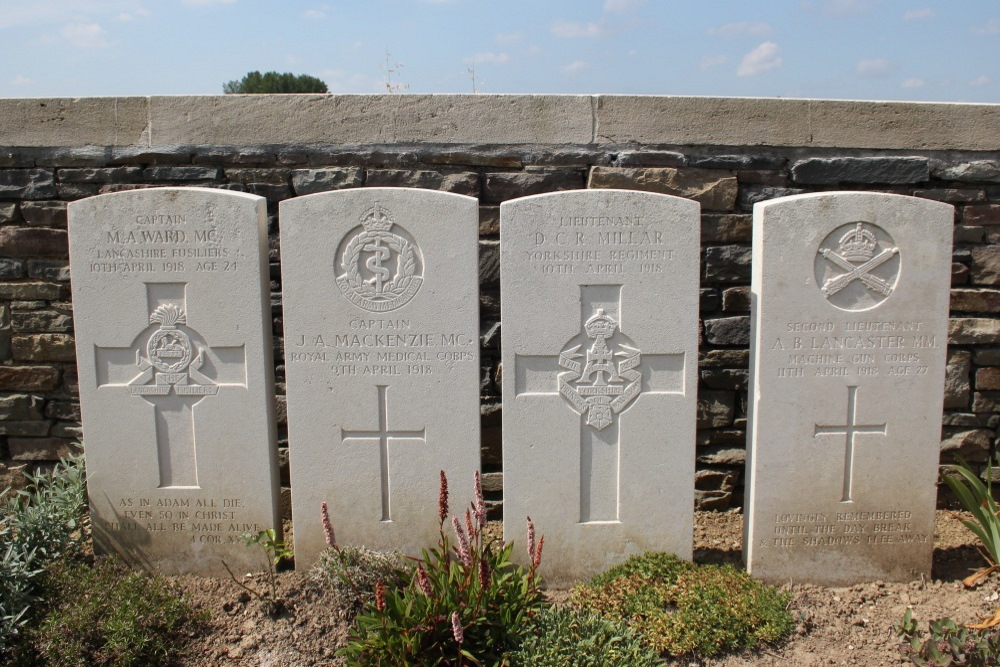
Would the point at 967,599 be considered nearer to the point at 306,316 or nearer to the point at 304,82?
the point at 306,316

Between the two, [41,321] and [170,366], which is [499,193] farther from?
[41,321]

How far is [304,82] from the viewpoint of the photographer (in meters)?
20.5

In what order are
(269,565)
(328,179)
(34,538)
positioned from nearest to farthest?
(34,538) → (269,565) → (328,179)

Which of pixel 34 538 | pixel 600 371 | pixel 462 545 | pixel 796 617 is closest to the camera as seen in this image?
pixel 462 545

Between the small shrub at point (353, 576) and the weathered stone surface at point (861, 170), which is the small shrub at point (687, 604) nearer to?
the small shrub at point (353, 576)

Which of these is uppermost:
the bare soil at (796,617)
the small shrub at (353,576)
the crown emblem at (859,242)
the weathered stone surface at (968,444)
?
the crown emblem at (859,242)

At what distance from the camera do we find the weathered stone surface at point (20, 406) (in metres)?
4.14

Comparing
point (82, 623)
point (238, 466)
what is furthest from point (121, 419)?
point (82, 623)

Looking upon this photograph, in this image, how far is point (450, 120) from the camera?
155 inches

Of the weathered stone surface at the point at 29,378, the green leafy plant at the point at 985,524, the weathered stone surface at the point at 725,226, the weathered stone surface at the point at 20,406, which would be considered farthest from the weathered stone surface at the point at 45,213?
the green leafy plant at the point at 985,524

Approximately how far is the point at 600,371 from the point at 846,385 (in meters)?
1.13

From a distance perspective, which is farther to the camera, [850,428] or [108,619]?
[850,428]

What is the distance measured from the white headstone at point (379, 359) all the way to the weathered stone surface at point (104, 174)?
4.46 ft

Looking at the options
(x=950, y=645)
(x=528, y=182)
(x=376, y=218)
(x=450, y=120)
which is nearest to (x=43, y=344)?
(x=376, y=218)
